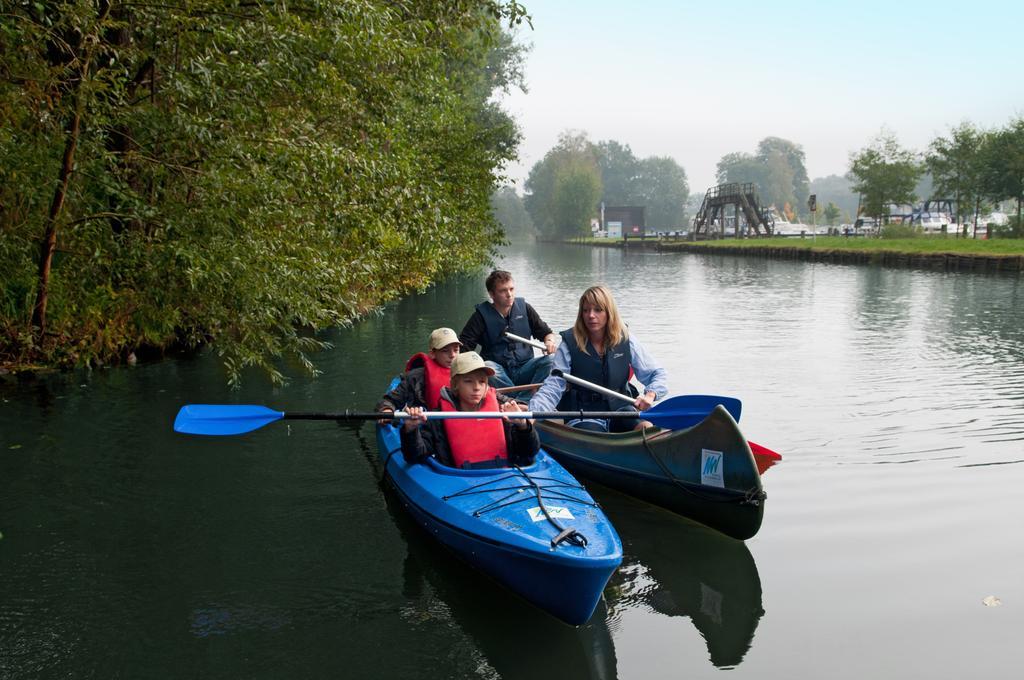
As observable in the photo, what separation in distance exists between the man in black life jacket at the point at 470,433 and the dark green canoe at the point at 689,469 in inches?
40.9

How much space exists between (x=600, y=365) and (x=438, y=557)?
226cm

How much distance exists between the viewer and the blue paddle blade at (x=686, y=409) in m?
6.48

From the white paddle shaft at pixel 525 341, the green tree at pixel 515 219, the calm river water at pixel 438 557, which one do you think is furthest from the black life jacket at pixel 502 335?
the green tree at pixel 515 219

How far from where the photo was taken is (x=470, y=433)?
6.35 m

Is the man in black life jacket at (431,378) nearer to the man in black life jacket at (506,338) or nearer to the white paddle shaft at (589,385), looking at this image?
the white paddle shaft at (589,385)

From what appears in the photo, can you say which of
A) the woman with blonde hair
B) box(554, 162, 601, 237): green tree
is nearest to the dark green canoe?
the woman with blonde hair

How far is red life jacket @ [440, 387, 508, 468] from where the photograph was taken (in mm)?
6344

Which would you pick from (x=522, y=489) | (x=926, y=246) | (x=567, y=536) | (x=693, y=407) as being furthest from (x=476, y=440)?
(x=926, y=246)

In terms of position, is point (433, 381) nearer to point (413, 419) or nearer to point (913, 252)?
point (413, 419)

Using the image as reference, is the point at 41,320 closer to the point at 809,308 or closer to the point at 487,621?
the point at 487,621

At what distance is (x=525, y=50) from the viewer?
172ft

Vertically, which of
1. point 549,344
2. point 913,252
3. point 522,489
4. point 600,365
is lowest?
point 522,489

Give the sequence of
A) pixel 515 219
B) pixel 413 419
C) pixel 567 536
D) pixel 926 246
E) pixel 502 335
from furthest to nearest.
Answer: pixel 515 219, pixel 926 246, pixel 502 335, pixel 413 419, pixel 567 536

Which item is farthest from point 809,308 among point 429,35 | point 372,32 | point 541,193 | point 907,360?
point 541,193
